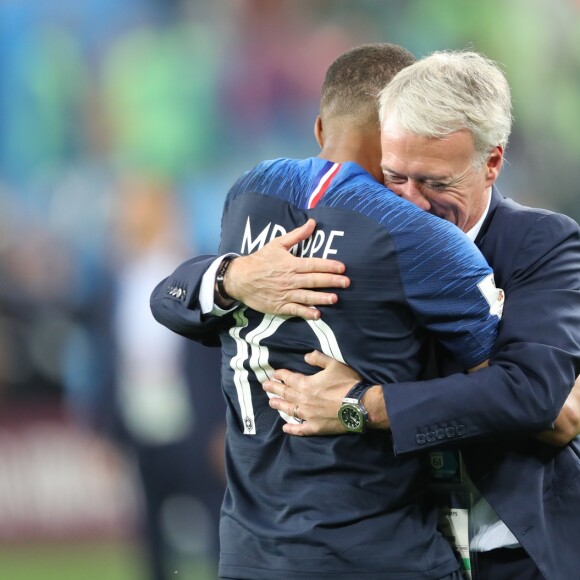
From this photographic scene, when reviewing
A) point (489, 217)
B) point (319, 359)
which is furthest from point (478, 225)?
point (319, 359)

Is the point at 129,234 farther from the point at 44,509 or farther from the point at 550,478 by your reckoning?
the point at 550,478

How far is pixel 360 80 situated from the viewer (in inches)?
71.1

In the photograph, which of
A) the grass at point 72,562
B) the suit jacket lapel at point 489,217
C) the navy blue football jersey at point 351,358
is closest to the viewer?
the navy blue football jersey at point 351,358

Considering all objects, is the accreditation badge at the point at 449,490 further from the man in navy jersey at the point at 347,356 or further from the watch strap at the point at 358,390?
the watch strap at the point at 358,390

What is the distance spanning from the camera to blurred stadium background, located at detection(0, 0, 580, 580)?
3.68 metres

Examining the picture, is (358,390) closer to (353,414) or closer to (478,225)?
(353,414)

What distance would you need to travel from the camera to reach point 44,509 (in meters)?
3.71

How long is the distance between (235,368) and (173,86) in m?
2.43

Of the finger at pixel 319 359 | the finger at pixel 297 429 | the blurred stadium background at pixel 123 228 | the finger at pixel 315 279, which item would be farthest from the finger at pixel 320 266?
the blurred stadium background at pixel 123 228

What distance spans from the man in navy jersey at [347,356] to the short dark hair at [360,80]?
0.10 m

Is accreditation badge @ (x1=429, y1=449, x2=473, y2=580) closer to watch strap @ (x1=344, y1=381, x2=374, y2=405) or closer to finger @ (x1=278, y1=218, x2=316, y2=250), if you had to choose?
watch strap @ (x1=344, y1=381, x2=374, y2=405)

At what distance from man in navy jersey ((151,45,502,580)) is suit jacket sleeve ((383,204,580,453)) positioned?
0.03 m

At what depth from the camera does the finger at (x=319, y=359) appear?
1.60 m

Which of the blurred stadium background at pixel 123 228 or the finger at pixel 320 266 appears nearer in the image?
the finger at pixel 320 266
